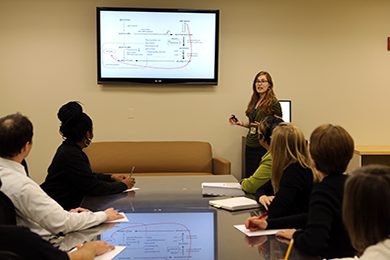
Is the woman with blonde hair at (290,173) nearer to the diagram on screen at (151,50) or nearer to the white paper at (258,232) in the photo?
the white paper at (258,232)

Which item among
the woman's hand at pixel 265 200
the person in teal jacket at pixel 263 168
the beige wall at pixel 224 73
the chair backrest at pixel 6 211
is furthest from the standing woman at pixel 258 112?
the chair backrest at pixel 6 211

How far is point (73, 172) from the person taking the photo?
85.4 inches

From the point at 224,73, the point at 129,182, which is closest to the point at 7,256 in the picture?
the point at 129,182

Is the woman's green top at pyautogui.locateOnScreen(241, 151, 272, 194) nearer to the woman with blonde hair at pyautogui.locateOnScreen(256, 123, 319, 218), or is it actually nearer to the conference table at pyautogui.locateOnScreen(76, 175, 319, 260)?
the conference table at pyautogui.locateOnScreen(76, 175, 319, 260)

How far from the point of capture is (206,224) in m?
1.61

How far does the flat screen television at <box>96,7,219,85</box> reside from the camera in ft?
14.9

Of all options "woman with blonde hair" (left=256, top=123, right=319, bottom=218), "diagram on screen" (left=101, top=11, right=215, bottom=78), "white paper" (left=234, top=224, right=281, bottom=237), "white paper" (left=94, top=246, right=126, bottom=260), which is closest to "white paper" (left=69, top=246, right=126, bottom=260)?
"white paper" (left=94, top=246, right=126, bottom=260)

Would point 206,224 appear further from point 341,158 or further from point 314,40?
point 314,40

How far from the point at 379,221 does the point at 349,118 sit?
4.27m

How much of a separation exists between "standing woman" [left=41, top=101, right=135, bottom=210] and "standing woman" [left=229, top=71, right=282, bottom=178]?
2066 mm

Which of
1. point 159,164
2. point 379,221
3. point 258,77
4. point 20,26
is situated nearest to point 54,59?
point 20,26

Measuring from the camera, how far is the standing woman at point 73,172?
218 cm

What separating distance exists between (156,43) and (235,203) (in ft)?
10.4

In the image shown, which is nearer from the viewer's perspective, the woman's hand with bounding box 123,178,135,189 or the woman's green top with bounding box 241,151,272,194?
the woman's green top with bounding box 241,151,272,194
